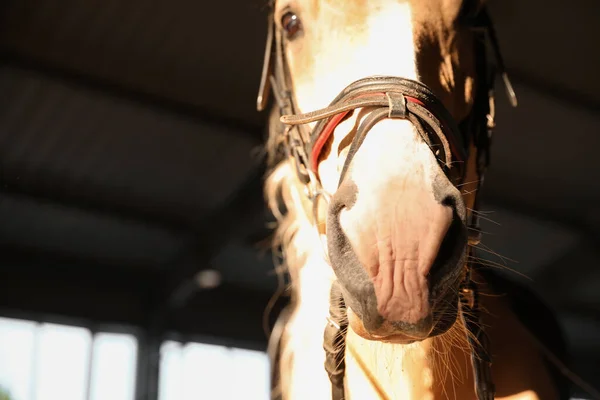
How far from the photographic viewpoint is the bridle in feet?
3.61

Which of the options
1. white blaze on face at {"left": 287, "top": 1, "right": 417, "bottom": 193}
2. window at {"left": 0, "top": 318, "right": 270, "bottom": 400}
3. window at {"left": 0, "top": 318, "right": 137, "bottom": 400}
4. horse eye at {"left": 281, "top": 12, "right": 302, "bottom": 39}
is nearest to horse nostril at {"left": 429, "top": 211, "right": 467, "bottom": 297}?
white blaze on face at {"left": 287, "top": 1, "right": 417, "bottom": 193}

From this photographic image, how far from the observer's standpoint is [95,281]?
6.28 meters

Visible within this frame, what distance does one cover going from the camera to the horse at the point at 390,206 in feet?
3.25

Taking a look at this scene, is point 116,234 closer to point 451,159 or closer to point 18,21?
point 18,21

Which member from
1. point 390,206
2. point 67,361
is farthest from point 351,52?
point 67,361

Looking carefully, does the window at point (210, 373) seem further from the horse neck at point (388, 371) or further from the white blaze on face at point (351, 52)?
the white blaze on face at point (351, 52)

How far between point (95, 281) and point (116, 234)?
2.84 ft

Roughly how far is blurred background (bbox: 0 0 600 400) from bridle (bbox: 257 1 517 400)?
2.50 ft

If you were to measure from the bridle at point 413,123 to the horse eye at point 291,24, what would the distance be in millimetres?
80

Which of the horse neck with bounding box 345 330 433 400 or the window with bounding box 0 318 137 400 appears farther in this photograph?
the window with bounding box 0 318 137 400

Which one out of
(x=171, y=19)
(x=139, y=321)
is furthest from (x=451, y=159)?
(x=139, y=321)

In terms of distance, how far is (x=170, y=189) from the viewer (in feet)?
16.3

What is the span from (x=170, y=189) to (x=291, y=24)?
3.64m

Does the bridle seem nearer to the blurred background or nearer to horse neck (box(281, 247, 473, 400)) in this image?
horse neck (box(281, 247, 473, 400))
